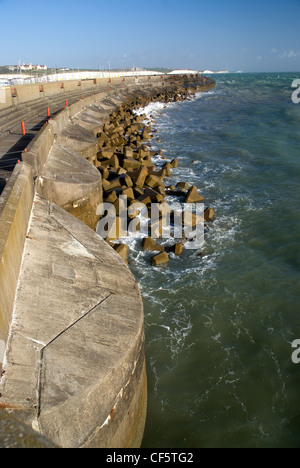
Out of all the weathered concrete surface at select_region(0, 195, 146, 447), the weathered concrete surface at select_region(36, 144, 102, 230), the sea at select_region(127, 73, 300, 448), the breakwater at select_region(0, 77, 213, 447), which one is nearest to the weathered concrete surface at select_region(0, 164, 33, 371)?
the breakwater at select_region(0, 77, 213, 447)

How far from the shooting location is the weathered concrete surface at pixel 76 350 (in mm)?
3398

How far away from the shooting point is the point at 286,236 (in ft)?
34.6

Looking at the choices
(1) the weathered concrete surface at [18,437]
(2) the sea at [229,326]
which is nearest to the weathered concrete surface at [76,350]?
(1) the weathered concrete surface at [18,437]

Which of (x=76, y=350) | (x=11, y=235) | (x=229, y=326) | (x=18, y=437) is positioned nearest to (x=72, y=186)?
(x=11, y=235)

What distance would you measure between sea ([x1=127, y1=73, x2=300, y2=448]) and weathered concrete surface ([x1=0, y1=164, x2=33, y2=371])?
276 centimetres

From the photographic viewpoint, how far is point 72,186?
8.70 meters

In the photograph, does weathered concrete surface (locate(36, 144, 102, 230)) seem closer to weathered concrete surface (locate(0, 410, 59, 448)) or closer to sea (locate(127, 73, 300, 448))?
sea (locate(127, 73, 300, 448))

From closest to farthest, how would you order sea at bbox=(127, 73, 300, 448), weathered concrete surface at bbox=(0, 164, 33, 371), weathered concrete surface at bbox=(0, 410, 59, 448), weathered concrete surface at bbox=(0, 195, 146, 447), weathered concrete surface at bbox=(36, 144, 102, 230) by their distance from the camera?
weathered concrete surface at bbox=(0, 410, 59, 448) < weathered concrete surface at bbox=(0, 195, 146, 447) < weathered concrete surface at bbox=(0, 164, 33, 371) < sea at bbox=(127, 73, 300, 448) < weathered concrete surface at bbox=(36, 144, 102, 230)

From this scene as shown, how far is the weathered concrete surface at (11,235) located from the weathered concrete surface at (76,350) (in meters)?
0.19

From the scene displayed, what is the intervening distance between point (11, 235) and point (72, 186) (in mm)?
4316

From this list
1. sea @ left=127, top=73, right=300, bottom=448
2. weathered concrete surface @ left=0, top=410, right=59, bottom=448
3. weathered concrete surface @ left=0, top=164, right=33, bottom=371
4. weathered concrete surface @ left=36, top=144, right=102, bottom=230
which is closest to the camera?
weathered concrete surface @ left=0, top=410, right=59, bottom=448

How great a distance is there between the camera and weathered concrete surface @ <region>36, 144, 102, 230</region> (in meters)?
8.41

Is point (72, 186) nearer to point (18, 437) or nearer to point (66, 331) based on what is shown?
point (66, 331)

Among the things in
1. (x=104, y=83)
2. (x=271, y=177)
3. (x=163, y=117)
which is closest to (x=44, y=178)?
(x=271, y=177)
